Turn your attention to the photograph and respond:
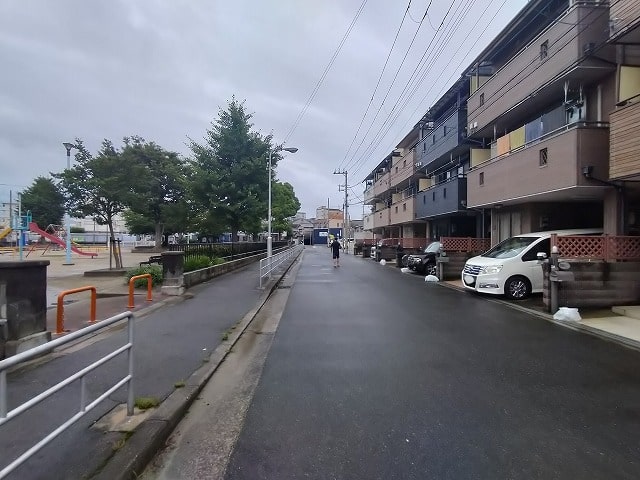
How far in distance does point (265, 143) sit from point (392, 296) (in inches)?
627

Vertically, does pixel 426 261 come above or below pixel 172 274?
below

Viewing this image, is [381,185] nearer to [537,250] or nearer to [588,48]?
[537,250]

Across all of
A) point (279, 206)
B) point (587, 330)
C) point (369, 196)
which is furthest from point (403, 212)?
point (587, 330)

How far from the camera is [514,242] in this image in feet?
42.2

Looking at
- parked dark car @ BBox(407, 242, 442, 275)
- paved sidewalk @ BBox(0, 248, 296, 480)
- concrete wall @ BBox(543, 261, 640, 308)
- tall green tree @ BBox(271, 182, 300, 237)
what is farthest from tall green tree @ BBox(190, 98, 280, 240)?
concrete wall @ BBox(543, 261, 640, 308)

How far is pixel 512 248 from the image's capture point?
40.9 feet

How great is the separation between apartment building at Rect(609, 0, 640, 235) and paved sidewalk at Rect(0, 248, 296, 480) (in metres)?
9.23

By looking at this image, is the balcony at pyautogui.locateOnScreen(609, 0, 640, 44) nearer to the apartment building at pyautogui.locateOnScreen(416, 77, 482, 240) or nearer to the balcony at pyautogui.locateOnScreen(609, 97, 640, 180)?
the balcony at pyautogui.locateOnScreen(609, 97, 640, 180)

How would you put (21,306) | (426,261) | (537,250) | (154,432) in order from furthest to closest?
(426,261) < (537,250) < (21,306) < (154,432)

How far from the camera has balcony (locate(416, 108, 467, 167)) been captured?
66.8 ft

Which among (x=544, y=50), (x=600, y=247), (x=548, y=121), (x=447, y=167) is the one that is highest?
(x=544, y=50)

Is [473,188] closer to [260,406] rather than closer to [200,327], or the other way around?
[200,327]

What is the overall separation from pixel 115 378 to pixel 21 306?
6.53 ft

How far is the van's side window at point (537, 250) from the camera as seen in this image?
38.3 ft
